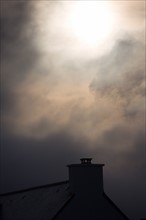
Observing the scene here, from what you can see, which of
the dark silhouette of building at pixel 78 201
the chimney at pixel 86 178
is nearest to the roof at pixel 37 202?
the dark silhouette of building at pixel 78 201

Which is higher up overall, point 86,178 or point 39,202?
point 86,178

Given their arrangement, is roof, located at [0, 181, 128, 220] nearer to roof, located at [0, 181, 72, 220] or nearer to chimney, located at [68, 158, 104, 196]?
roof, located at [0, 181, 72, 220]

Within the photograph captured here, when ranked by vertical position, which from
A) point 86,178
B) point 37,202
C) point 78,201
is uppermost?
point 86,178

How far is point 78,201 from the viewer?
63344 millimetres

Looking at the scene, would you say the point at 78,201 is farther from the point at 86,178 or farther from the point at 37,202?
the point at 37,202

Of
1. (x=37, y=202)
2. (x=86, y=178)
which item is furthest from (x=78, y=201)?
(x=37, y=202)

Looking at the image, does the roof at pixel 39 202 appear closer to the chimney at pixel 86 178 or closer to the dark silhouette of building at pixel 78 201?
the dark silhouette of building at pixel 78 201

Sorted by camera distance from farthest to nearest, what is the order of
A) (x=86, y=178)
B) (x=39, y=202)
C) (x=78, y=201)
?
(x=39, y=202) < (x=86, y=178) < (x=78, y=201)

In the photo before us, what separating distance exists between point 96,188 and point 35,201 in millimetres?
9032

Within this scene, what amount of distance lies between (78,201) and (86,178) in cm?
324

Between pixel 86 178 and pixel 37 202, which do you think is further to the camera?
pixel 37 202

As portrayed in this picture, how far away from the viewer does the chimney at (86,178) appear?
64.3 meters

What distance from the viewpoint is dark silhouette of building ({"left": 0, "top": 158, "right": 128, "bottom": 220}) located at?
2453 inches

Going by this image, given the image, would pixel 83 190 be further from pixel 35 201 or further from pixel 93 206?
pixel 35 201
